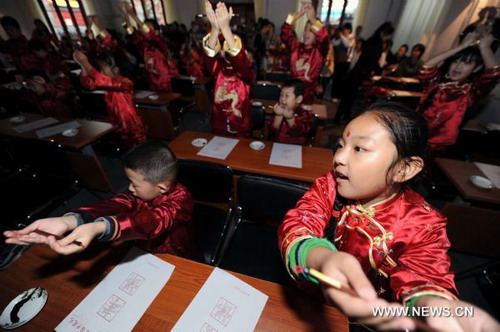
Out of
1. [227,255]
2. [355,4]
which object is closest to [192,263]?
[227,255]

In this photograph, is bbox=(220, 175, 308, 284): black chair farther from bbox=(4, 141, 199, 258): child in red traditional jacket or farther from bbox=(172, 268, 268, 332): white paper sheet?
bbox=(172, 268, 268, 332): white paper sheet

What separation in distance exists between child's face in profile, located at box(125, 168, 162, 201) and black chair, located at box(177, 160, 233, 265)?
0.40 m

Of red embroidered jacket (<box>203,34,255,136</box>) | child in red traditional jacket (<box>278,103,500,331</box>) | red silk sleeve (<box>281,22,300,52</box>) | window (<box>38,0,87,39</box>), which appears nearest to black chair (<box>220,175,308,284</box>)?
child in red traditional jacket (<box>278,103,500,331</box>)

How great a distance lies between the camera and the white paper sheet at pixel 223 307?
711mm

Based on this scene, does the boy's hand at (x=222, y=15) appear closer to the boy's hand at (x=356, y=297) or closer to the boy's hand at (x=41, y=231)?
the boy's hand at (x=41, y=231)

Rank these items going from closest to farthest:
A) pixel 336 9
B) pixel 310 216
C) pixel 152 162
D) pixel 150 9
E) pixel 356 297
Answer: pixel 356 297 → pixel 310 216 → pixel 152 162 → pixel 336 9 → pixel 150 9

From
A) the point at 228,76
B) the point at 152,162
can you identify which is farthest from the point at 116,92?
the point at 152,162

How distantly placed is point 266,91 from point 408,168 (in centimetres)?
299

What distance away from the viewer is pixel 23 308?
2.43ft

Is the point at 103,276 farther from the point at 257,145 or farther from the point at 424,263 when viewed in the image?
the point at 257,145

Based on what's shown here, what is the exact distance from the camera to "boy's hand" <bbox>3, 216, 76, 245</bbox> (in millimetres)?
696

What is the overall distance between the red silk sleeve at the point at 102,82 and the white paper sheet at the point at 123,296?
2.41 m

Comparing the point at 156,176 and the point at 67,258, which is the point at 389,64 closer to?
the point at 156,176

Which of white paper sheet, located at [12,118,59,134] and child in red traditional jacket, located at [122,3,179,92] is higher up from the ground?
child in red traditional jacket, located at [122,3,179,92]
